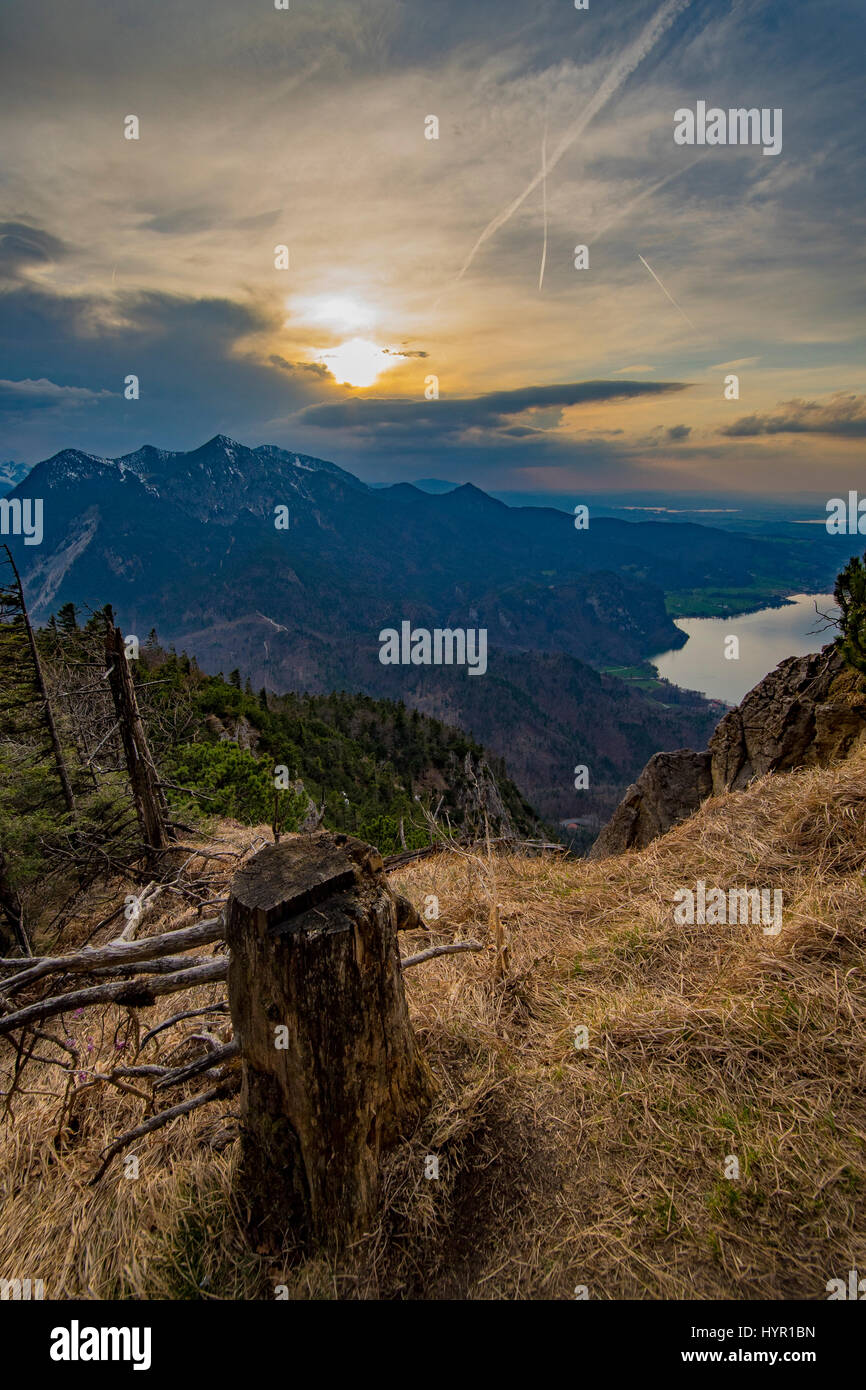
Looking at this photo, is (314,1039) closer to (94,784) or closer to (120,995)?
(120,995)

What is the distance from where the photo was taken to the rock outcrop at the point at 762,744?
813 cm

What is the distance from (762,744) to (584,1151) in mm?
7863

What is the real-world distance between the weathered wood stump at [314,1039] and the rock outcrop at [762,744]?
24.2 ft

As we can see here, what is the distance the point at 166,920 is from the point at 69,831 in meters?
4.26

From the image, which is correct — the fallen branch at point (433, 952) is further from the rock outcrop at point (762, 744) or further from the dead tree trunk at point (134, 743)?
the dead tree trunk at point (134, 743)

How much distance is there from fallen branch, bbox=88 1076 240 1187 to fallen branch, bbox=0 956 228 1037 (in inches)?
29.7

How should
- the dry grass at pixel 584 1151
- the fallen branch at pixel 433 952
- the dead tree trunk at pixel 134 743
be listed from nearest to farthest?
the dry grass at pixel 584 1151 → the fallen branch at pixel 433 952 → the dead tree trunk at pixel 134 743

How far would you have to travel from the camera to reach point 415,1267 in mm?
2619

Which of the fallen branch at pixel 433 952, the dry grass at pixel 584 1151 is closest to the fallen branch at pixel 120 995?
the dry grass at pixel 584 1151

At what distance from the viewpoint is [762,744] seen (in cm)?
935

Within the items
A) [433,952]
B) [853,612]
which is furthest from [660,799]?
[433,952]
